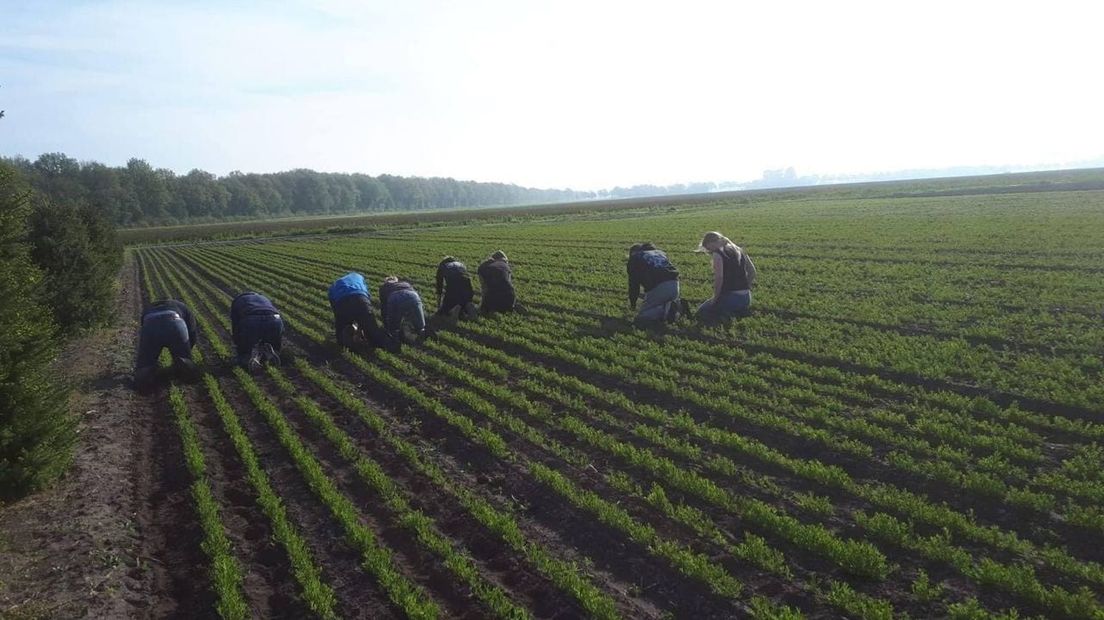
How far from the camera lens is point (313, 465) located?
7.54m

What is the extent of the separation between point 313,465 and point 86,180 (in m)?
131

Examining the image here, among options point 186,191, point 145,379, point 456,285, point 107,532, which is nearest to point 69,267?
point 145,379

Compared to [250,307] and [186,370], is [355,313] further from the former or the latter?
[186,370]

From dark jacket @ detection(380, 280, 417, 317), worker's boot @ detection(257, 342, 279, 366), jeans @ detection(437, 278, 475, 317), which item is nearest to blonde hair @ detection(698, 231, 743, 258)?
jeans @ detection(437, 278, 475, 317)

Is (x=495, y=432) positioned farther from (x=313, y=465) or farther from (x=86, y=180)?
(x=86, y=180)

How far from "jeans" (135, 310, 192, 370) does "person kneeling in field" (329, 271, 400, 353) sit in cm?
256

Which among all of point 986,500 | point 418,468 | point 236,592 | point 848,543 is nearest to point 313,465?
point 418,468

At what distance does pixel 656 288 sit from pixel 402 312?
15.8 feet

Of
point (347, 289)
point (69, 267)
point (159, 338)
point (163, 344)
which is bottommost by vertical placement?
point (163, 344)

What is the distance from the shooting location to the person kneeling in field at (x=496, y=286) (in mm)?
15484

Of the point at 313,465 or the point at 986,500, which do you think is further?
the point at 313,465

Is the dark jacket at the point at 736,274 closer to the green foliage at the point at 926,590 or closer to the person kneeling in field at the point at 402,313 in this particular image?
the person kneeling in field at the point at 402,313

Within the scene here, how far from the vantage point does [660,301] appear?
13.4 metres

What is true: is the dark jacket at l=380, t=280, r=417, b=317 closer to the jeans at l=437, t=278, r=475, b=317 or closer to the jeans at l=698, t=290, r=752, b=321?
the jeans at l=437, t=278, r=475, b=317
